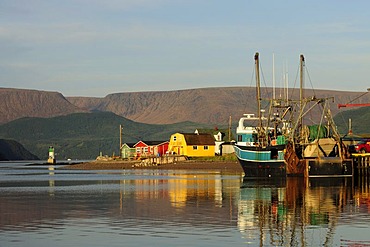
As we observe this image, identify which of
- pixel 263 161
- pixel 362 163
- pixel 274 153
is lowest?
pixel 362 163

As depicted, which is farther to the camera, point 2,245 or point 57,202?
point 57,202

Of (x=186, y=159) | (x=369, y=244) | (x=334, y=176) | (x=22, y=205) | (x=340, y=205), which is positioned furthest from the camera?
(x=186, y=159)

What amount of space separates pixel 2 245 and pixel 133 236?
16.8ft

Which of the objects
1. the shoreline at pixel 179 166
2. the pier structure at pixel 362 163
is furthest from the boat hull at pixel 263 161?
the shoreline at pixel 179 166

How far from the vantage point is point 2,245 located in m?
28.5

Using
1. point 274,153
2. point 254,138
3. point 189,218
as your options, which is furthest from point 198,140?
point 189,218

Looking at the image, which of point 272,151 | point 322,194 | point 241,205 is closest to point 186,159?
point 272,151

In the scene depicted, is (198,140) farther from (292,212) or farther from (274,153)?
(292,212)

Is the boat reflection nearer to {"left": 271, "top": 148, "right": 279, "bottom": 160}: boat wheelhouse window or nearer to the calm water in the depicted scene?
the calm water

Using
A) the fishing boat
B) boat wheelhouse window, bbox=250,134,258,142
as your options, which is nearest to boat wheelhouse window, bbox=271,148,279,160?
the fishing boat

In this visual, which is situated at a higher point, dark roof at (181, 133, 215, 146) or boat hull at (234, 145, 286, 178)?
dark roof at (181, 133, 215, 146)

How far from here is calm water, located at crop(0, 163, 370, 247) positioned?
29766 millimetres

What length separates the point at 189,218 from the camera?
37.1m

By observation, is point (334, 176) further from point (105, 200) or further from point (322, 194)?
point (105, 200)
